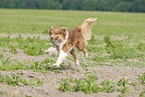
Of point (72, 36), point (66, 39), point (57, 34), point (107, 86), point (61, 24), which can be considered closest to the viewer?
point (107, 86)

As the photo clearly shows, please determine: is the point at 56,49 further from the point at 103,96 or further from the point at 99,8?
the point at 99,8

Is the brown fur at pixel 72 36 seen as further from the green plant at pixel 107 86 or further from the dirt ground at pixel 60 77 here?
the green plant at pixel 107 86

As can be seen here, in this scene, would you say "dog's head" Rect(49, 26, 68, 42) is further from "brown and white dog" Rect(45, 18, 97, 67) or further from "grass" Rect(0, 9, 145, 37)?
"grass" Rect(0, 9, 145, 37)

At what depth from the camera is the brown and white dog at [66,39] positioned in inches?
301

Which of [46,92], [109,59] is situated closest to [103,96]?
[46,92]

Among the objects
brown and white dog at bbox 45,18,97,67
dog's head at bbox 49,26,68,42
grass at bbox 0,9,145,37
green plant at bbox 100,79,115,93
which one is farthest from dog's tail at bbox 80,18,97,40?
grass at bbox 0,9,145,37

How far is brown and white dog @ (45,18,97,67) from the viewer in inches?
301

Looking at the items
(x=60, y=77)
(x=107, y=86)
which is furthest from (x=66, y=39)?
(x=107, y=86)

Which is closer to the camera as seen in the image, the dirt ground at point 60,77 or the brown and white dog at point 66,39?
the dirt ground at point 60,77

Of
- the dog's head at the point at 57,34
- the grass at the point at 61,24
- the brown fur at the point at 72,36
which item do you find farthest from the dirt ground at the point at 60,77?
the grass at the point at 61,24

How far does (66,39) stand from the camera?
7.89 m

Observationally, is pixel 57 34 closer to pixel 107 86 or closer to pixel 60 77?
pixel 60 77

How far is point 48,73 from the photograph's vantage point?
7.81 metres

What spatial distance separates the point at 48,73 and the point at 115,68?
2593mm
